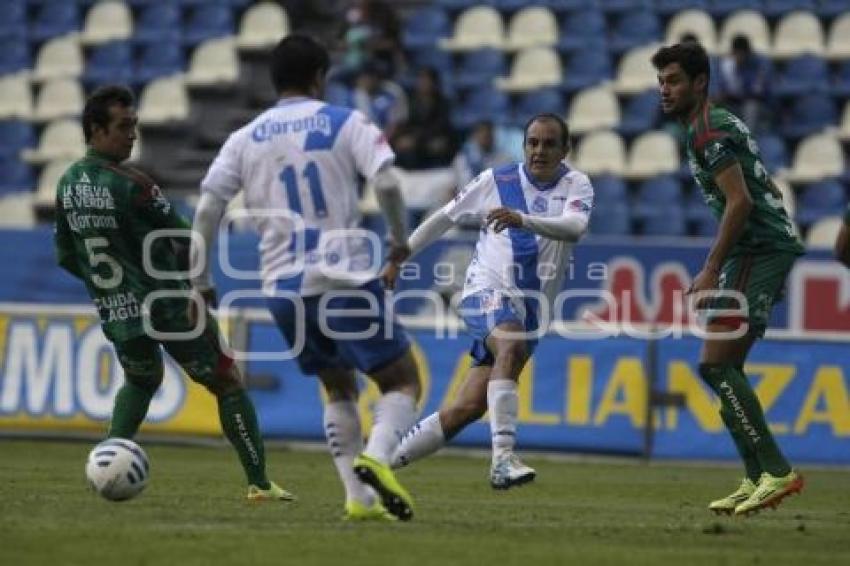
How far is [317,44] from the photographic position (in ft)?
30.9

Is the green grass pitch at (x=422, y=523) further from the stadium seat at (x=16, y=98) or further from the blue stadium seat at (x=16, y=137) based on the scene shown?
the stadium seat at (x=16, y=98)

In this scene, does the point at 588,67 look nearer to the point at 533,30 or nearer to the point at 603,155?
the point at 533,30

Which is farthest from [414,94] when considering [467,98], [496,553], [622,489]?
[496,553]

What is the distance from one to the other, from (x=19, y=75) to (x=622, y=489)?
1407cm

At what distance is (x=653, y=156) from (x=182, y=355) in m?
12.0

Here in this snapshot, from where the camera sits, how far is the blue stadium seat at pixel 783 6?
23.4 m

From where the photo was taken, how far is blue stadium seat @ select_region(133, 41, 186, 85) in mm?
24375

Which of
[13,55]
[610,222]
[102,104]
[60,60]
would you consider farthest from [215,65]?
[102,104]

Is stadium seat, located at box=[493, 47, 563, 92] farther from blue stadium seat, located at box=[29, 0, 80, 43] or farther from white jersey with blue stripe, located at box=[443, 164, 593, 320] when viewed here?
white jersey with blue stripe, located at box=[443, 164, 593, 320]

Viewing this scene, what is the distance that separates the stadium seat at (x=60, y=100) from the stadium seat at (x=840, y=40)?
925cm

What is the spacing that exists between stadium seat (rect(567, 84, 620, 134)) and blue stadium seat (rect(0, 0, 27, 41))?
298 inches

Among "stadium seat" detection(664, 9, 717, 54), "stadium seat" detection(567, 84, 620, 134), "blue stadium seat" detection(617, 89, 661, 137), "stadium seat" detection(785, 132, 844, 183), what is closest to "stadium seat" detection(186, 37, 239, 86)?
"stadium seat" detection(567, 84, 620, 134)

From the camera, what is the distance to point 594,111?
74.6ft

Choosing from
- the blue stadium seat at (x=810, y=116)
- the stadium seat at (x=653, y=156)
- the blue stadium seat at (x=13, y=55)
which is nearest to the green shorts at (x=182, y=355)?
the stadium seat at (x=653, y=156)
